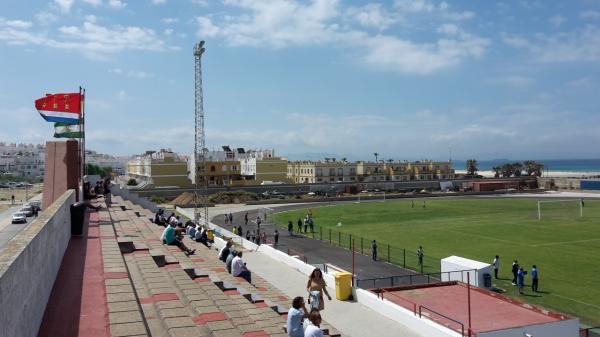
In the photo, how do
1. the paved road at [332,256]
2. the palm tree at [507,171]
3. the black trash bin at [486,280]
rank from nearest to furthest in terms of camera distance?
1. the black trash bin at [486,280]
2. the paved road at [332,256]
3. the palm tree at [507,171]

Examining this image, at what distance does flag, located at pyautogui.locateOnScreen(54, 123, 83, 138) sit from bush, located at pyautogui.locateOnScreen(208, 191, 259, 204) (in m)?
54.0

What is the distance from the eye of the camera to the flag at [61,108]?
76.8ft

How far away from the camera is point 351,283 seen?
18094 millimetres

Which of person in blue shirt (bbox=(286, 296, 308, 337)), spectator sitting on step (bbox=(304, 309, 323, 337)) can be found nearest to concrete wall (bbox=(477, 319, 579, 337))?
spectator sitting on step (bbox=(304, 309, 323, 337))

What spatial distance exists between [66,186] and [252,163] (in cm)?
9152

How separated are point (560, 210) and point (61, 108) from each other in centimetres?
5562

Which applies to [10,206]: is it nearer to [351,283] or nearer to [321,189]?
[321,189]

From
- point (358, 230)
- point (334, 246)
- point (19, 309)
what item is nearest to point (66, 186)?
point (19, 309)

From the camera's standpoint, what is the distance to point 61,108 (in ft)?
78.6

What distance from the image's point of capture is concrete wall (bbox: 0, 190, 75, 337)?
5.40m

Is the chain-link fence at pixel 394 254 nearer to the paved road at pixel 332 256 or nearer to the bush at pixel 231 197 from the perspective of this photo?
the paved road at pixel 332 256

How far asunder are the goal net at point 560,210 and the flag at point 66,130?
1765 inches

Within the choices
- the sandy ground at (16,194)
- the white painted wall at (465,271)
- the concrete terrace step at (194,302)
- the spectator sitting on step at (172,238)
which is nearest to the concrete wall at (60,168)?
the spectator sitting on step at (172,238)

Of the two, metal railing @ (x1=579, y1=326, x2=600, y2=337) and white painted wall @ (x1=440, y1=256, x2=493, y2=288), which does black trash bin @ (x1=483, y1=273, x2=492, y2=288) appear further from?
metal railing @ (x1=579, y1=326, x2=600, y2=337)
